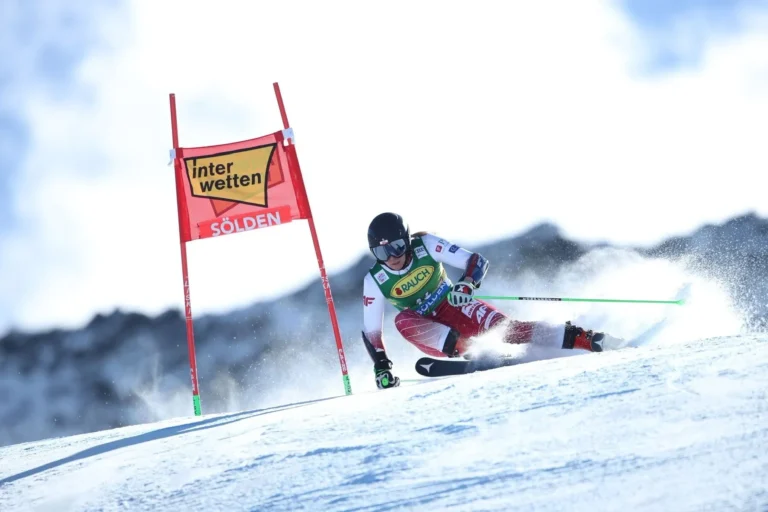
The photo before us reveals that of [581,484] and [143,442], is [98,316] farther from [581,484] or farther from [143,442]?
[581,484]

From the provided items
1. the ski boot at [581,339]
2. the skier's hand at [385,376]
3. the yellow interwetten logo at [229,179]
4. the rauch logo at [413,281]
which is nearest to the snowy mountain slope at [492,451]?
the ski boot at [581,339]

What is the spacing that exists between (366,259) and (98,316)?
6.06 metres

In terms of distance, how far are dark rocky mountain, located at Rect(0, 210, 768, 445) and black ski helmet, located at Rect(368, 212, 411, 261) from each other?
4.07 meters

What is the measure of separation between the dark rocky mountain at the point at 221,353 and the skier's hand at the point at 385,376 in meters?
3.86

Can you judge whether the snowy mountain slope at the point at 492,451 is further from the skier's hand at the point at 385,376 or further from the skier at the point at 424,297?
the skier at the point at 424,297

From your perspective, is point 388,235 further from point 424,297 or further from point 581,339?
point 581,339

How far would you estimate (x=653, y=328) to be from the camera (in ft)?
20.3

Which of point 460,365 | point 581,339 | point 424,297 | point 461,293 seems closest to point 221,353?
point 424,297

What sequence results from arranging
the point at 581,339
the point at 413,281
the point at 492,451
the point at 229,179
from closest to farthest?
1. the point at 492,451
2. the point at 581,339
3. the point at 413,281
4. the point at 229,179

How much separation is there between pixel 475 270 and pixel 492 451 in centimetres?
342

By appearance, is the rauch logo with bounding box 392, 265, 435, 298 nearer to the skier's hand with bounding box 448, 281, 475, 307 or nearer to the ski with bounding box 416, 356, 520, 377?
the skier's hand with bounding box 448, 281, 475, 307

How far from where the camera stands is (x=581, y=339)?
5.81 m

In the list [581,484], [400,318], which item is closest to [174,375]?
[400,318]

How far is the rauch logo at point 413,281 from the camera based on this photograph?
6457 mm
